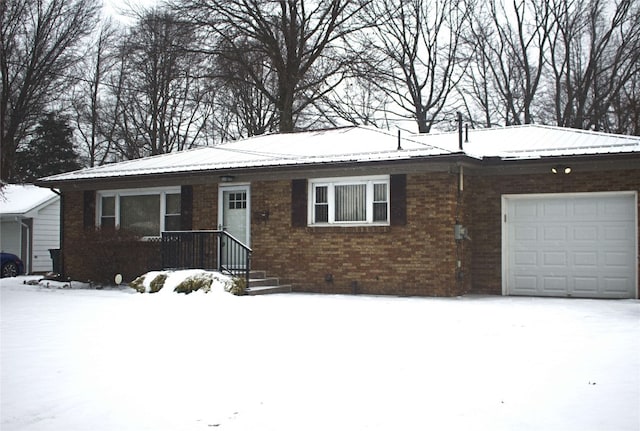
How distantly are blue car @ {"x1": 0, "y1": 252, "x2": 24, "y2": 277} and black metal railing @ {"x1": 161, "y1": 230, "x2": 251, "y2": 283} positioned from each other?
9.03 metres

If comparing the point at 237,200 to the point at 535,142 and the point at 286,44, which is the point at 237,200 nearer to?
the point at 535,142

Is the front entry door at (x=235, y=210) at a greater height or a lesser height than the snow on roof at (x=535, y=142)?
lesser

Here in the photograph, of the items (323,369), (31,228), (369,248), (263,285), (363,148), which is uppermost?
(363,148)

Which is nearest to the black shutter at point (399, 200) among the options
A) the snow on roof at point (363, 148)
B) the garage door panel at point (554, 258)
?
the snow on roof at point (363, 148)

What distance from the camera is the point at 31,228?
24969mm

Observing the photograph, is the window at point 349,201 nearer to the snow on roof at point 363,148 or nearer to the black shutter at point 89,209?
the snow on roof at point 363,148

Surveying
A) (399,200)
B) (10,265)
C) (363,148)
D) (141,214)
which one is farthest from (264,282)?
(10,265)

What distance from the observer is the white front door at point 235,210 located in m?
16.5

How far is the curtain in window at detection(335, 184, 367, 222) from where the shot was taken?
14.9 meters

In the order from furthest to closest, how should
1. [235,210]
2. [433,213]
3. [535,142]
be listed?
[235,210], [535,142], [433,213]

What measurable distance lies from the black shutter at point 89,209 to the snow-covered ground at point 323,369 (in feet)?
24.4

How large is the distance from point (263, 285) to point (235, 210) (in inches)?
90.7

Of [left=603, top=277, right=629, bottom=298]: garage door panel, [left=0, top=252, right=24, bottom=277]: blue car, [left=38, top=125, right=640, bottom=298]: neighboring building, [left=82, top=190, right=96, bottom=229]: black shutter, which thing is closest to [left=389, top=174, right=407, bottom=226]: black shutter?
[left=38, top=125, right=640, bottom=298]: neighboring building

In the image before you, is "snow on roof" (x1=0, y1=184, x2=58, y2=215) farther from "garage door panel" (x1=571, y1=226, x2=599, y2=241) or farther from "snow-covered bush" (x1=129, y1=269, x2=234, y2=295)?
"garage door panel" (x1=571, y1=226, x2=599, y2=241)
